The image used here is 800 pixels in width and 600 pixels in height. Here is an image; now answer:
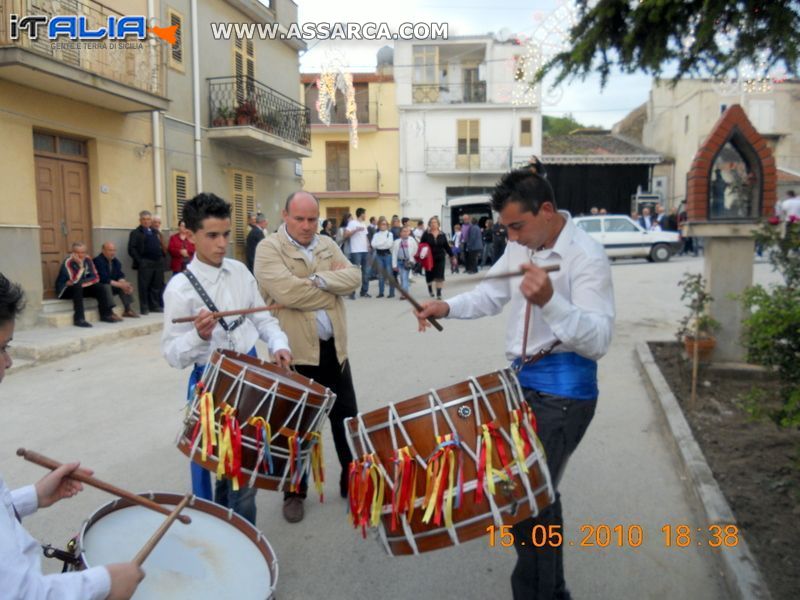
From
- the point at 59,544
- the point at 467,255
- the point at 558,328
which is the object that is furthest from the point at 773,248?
the point at 467,255

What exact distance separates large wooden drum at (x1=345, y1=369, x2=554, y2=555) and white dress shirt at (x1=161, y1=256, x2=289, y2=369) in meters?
1.26

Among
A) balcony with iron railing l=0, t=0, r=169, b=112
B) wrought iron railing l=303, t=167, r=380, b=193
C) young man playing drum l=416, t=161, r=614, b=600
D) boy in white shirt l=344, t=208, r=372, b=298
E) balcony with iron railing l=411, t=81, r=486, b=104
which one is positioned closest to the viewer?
young man playing drum l=416, t=161, r=614, b=600

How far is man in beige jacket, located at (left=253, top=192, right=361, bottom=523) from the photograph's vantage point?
418 centimetres

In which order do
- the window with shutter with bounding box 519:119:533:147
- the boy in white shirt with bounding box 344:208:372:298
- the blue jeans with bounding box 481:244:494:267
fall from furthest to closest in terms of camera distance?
the window with shutter with bounding box 519:119:533:147, the blue jeans with bounding box 481:244:494:267, the boy in white shirt with bounding box 344:208:372:298

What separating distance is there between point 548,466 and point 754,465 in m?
2.81

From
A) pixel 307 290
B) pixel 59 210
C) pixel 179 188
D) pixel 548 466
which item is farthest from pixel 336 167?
pixel 548 466

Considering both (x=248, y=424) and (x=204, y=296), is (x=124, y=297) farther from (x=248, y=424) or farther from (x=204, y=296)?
(x=248, y=424)

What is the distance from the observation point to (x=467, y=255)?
21875mm

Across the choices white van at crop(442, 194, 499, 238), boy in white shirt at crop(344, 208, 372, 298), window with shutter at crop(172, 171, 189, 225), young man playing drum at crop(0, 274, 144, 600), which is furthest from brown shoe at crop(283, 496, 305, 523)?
white van at crop(442, 194, 499, 238)

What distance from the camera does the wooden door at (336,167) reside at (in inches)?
1446

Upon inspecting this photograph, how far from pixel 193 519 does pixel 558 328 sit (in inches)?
62.5

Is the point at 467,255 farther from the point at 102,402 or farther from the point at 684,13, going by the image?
the point at 684,13

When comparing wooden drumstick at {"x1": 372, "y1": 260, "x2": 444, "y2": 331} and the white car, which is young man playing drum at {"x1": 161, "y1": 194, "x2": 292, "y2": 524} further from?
the white car

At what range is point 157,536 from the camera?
2152mm
